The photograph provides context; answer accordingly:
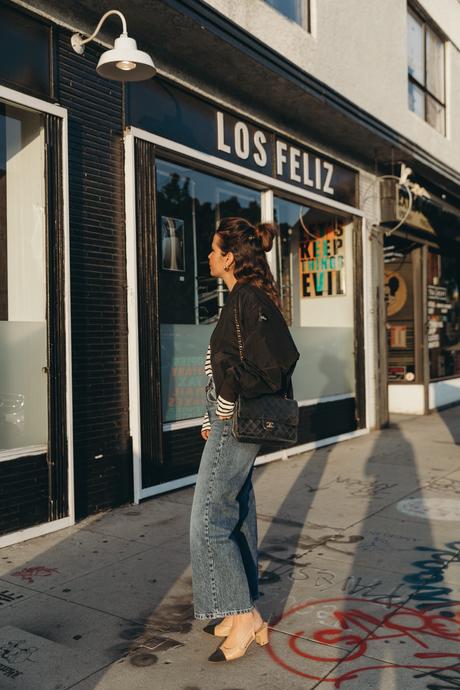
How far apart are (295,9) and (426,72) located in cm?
446

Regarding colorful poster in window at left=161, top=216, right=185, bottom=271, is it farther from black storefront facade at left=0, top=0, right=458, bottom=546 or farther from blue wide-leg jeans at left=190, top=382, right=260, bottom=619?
blue wide-leg jeans at left=190, top=382, right=260, bottom=619

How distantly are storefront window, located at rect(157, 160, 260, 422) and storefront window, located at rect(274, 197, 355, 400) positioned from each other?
1.52 metres


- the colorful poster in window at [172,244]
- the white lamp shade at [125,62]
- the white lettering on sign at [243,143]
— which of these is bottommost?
the colorful poster in window at [172,244]

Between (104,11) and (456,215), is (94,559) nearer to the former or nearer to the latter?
(104,11)

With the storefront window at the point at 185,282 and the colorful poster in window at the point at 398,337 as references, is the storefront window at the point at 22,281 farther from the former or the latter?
the colorful poster in window at the point at 398,337

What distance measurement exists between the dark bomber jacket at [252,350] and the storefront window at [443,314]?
10285mm

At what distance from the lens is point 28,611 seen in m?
3.63

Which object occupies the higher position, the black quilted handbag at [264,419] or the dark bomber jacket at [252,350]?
the dark bomber jacket at [252,350]

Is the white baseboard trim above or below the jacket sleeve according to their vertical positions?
below

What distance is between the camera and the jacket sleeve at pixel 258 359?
9.73 feet

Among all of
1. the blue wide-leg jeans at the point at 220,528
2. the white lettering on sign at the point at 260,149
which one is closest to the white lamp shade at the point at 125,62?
the white lettering on sign at the point at 260,149

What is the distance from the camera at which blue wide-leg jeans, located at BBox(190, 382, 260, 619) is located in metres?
3.02

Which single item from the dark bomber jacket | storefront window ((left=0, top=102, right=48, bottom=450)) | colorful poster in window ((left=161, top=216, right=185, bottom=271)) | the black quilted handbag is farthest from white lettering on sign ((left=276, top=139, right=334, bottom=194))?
the black quilted handbag

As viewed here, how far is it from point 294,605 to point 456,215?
1063 centimetres
